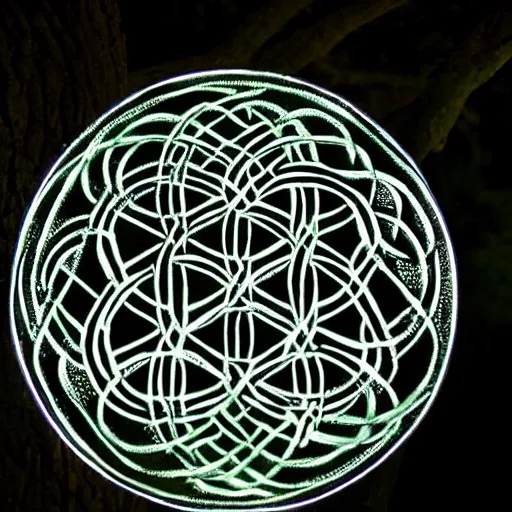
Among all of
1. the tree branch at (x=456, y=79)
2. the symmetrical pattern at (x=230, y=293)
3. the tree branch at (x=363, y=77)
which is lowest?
the symmetrical pattern at (x=230, y=293)

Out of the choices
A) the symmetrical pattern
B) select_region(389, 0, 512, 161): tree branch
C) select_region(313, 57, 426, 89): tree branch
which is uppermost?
select_region(313, 57, 426, 89): tree branch

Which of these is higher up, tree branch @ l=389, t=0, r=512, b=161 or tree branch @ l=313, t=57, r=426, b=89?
tree branch @ l=313, t=57, r=426, b=89

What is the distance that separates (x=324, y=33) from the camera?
258 centimetres

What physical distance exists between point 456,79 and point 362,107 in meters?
0.51

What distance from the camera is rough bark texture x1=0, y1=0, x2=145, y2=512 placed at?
2076mm

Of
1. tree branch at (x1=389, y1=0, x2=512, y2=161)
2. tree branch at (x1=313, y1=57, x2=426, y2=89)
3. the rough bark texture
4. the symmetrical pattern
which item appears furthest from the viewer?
tree branch at (x1=313, y1=57, x2=426, y2=89)

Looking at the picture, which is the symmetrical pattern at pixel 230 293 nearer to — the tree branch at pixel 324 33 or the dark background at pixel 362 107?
the dark background at pixel 362 107

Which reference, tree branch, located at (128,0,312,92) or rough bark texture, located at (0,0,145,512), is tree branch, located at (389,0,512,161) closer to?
tree branch, located at (128,0,312,92)

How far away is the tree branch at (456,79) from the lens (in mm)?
2492

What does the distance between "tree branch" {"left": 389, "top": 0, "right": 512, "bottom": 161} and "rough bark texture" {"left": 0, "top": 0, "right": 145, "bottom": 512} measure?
85 cm

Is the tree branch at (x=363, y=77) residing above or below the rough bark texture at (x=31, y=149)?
above

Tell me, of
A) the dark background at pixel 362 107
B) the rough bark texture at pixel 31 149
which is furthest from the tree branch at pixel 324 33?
the rough bark texture at pixel 31 149

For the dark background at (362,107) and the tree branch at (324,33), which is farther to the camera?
the tree branch at (324,33)

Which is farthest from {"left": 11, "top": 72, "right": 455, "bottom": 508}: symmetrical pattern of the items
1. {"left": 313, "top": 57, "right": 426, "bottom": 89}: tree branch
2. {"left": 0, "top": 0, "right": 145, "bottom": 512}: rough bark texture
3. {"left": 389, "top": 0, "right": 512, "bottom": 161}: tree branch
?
{"left": 313, "top": 57, "right": 426, "bottom": 89}: tree branch
